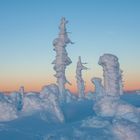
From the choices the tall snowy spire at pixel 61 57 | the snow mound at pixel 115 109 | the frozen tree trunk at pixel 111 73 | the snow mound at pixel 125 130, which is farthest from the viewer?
the tall snowy spire at pixel 61 57

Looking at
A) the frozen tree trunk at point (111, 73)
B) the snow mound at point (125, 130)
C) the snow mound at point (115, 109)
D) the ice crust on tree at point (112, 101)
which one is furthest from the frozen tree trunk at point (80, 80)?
the snow mound at point (125, 130)

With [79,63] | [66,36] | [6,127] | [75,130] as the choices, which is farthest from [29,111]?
[79,63]

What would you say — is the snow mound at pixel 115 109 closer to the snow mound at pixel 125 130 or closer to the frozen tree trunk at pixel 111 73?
the snow mound at pixel 125 130

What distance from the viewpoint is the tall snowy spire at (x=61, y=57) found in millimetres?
69750

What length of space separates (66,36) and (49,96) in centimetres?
1842

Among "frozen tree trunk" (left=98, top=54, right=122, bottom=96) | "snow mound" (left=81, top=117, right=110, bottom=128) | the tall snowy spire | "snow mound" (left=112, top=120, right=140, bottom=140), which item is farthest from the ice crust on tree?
the tall snowy spire

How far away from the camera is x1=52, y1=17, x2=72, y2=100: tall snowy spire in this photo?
69.8 m

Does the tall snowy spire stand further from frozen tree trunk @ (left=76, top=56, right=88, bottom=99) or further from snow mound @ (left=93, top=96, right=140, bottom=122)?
frozen tree trunk @ (left=76, top=56, right=88, bottom=99)

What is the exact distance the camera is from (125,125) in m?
45.0

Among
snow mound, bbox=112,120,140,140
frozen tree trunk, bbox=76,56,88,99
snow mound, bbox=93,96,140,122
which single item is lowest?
snow mound, bbox=112,120,140,140

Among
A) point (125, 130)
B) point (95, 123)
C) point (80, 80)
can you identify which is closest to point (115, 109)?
point (95, 123)

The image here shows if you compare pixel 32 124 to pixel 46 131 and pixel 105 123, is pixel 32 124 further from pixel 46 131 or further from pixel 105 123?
pixel 105 123

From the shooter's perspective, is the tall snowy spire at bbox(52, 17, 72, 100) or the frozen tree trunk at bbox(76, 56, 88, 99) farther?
the frozen tree trunk at bbox(76, 56, 88, 99)

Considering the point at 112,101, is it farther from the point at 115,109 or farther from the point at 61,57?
the point at 61,57
